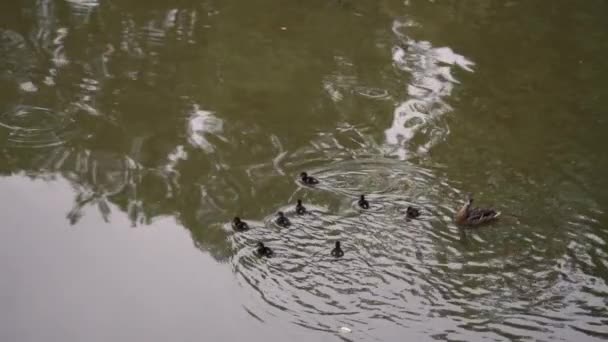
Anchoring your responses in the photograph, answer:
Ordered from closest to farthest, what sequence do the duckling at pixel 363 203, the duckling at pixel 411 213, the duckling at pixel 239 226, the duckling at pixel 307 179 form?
the duckling at pixel 239 226 → the duckling at pixel 411 213 → the duckling at pixel 363 203 → the duckling at pixel 307 179

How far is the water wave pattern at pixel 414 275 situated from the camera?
6.03m

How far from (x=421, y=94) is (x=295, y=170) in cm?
255

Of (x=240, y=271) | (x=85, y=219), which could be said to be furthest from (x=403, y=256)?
(x=85, y=219)

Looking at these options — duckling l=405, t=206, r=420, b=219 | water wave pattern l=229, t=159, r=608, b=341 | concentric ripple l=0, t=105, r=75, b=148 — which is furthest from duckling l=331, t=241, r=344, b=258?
concentric ripple l=0, t=105, r=75, b=148

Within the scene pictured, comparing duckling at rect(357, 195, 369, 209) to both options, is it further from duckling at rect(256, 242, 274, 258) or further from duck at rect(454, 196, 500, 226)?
duckling at rect(256, 242, 274, 258)

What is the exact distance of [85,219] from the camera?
705 cm

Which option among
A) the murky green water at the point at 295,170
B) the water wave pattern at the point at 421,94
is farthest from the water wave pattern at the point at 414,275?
the water wave pattern at the point at 421,94

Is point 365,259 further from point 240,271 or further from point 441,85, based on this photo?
point 441,85

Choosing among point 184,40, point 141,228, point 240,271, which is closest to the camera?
point 240,271

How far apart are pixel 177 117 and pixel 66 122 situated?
1315mm

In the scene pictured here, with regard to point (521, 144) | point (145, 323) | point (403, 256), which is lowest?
point (145, 323)

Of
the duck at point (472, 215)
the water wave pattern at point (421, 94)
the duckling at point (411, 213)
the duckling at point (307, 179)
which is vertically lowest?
the duckling at point (307, 179)

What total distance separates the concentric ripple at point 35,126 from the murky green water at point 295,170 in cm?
3

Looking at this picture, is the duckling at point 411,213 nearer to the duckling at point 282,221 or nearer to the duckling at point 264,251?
the duckling at point 282,221
